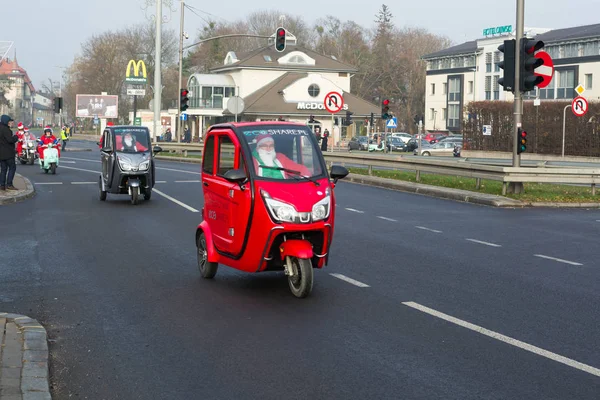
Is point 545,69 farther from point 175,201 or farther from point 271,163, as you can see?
point 271,163

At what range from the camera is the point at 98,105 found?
4102 inches

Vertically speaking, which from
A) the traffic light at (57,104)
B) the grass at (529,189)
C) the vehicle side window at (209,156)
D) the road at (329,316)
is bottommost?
the road at (329,316)

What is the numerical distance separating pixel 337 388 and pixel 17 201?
16.2 meters

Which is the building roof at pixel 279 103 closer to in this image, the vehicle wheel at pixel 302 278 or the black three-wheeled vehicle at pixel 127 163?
the black three-wheeled vehicle at pixel 127 163

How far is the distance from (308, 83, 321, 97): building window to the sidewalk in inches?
3055

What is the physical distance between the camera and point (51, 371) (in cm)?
625

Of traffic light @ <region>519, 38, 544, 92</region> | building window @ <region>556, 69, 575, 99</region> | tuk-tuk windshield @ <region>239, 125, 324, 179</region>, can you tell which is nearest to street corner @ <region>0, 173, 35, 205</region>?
tuk-tuk windshield @ <region>239, 125, 324, 179</region>

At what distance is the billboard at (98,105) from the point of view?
4040 inches

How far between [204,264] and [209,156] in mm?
1271

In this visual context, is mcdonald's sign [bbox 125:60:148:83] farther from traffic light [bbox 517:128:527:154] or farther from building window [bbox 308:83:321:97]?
traffic light [bbox 517:128:527:154]

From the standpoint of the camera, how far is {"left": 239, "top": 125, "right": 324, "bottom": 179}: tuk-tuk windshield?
9.31m

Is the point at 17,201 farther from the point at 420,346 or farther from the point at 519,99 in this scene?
the point at 420,346

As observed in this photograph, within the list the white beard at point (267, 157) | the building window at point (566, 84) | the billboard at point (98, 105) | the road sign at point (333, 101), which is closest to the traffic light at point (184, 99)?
the road sign at point (333, 101)

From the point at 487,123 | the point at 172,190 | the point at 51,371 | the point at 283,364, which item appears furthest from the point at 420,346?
the point at 487,123
